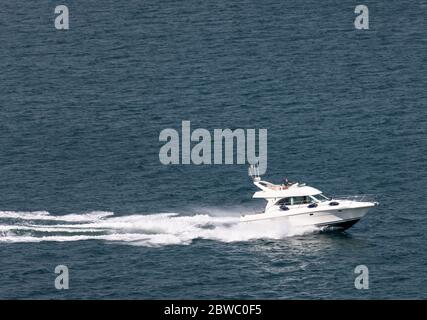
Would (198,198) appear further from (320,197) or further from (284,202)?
(320,197)

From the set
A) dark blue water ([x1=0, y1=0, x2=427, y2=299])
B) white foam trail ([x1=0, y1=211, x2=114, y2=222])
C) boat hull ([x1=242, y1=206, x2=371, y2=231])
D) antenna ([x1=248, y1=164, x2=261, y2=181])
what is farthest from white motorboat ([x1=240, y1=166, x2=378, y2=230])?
white foam trail ([x1=0, y1=211, x2=114, y2=222])

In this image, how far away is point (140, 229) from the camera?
6245 inches

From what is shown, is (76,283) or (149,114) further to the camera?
(149,114)

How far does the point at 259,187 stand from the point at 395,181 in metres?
18.0

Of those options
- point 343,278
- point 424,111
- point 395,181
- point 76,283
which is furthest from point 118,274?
point 424,111

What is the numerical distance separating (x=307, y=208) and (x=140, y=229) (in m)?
17.9

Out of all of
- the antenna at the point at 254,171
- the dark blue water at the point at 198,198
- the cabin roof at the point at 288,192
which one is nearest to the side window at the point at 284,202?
the cabin roof at the point at 288,192

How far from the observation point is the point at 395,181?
17150 centimetres

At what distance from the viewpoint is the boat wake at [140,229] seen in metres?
157

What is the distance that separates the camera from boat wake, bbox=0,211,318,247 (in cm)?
15688

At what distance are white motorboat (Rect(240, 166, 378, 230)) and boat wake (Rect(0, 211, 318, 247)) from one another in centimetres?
89

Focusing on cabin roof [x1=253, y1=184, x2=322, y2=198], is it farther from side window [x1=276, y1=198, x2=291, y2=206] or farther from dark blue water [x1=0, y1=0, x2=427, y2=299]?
dark blue water [x1=0, y1=0, x2=427, y2=299]

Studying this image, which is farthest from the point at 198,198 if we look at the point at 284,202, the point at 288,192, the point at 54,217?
the point at 54,217

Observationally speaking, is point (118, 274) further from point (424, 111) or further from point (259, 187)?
point (424, 111)
